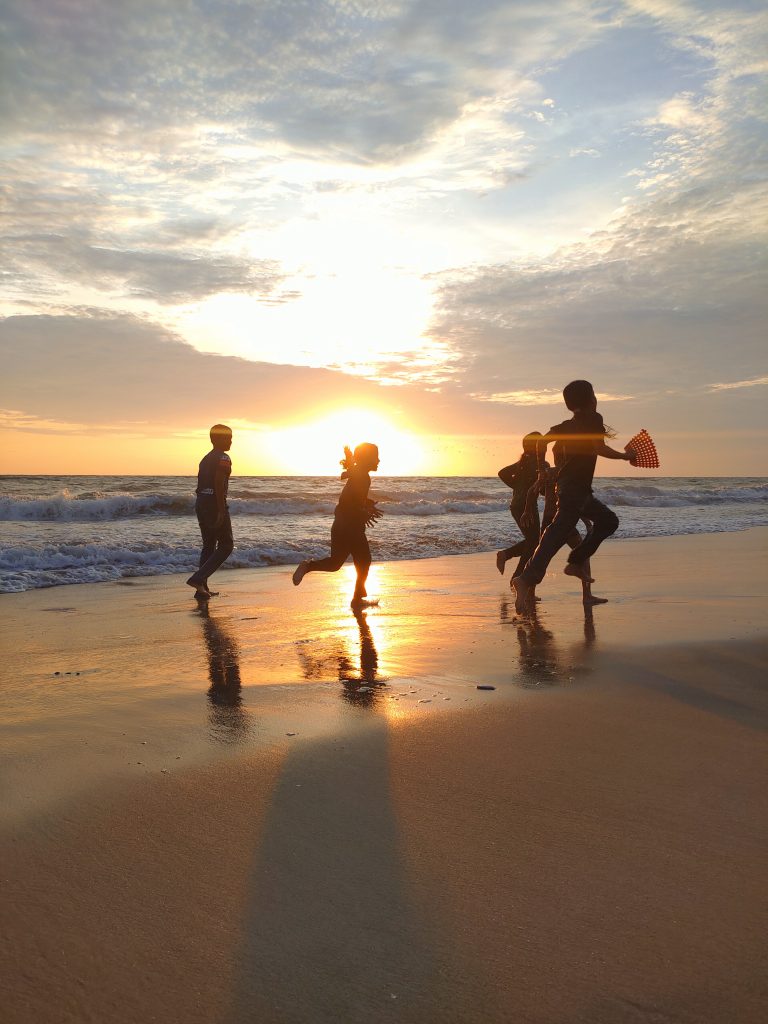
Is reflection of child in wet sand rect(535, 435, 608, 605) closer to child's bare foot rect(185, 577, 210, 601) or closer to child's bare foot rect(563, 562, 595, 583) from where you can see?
Result: child's bare foot rect(563, 562, 595, 583)

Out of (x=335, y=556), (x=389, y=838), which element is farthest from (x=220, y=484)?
(x=389, y=838)

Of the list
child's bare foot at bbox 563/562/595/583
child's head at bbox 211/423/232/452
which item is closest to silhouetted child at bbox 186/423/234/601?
child's head at bbox 211/423/232/452

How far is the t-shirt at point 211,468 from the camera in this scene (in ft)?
33.0

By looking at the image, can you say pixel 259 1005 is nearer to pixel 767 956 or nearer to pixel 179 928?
pixel 179 928

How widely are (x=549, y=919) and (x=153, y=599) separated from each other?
8079 mm

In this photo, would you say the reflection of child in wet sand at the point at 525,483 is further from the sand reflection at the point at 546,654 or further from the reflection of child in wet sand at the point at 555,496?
→ the sand reflection at the point at 546,654

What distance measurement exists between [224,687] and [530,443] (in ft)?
18.0

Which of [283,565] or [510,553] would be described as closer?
[510,553]

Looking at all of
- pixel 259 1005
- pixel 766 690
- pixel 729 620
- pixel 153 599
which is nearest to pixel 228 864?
pixel 259 1005

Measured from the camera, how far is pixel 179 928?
2.05m

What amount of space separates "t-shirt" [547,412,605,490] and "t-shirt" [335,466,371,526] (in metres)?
2.50

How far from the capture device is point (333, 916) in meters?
2.10

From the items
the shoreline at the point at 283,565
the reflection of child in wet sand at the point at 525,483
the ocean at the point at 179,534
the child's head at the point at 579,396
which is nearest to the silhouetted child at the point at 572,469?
the child's head at the point at 579,396

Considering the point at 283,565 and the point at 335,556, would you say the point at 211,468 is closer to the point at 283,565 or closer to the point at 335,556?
the point at 335,556
